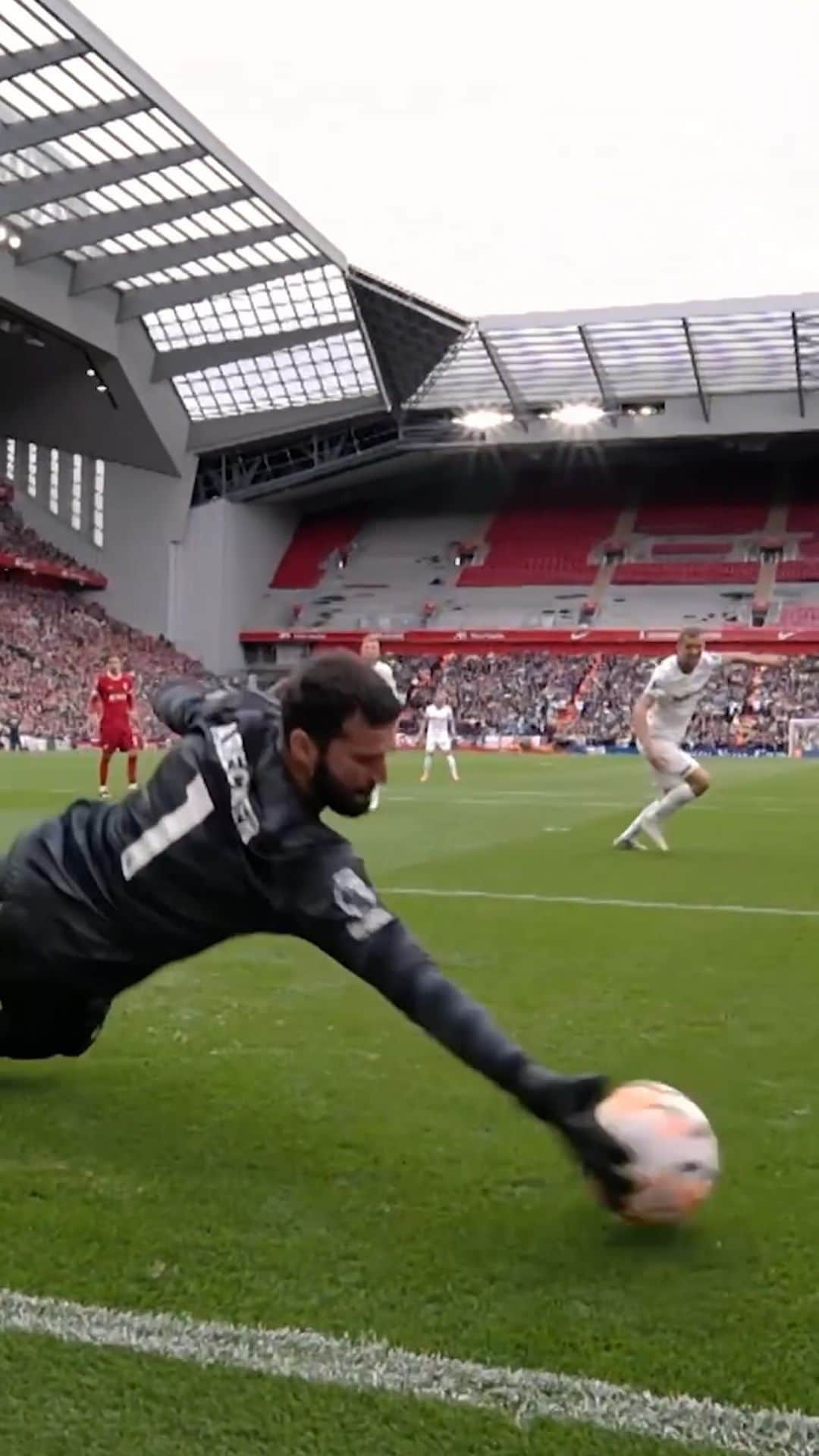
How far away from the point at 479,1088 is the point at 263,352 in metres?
47.4

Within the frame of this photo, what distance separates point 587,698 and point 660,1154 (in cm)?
5089

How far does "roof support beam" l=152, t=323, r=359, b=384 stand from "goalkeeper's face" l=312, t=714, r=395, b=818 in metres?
47.8

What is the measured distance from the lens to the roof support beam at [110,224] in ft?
127

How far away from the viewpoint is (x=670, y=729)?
1227 cm

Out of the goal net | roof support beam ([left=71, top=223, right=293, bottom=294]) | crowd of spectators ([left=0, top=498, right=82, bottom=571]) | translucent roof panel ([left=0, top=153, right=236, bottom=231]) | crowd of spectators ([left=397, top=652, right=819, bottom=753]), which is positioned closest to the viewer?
translucent roof panel ([left=0, top=153, right=236, bottom=231])

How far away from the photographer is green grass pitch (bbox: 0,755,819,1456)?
7.52 feet

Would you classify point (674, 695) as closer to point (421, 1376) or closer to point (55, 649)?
point (421, 1376)

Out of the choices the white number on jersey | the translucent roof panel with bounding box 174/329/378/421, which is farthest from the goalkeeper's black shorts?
the translucent roof panel with bounding box 174/329/378/421

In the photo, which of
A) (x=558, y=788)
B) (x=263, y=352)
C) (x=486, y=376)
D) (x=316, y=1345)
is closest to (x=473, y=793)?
(x=558, y=788)

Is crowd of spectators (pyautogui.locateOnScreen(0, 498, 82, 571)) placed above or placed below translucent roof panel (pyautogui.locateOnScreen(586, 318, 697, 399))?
below

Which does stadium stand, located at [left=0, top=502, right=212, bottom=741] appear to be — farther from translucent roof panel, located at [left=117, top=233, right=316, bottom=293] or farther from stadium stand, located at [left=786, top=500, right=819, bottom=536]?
stadium stand, located at [left=786, top=500, right=819, bottom=536]

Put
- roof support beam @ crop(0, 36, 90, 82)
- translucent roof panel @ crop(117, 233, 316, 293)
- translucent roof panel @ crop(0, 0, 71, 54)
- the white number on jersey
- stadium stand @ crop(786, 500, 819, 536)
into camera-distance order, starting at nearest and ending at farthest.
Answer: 1. the white number on jersey
2. translucent roof panel @ crop(0, 0, 71, 54)
3. roof support beam @ crop(0, 36, 90, 82)
4. translucent roof panel @ crop(117, 233, 316, 293)
5. stadium stand @ crop(786, 500, 819, 536)

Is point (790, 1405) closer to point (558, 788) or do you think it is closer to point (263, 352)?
point (558, 788)

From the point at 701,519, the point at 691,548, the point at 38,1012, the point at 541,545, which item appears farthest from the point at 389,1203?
the point at 701,519
